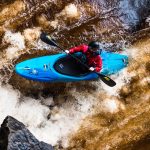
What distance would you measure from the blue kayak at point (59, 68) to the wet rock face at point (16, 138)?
4.68 feet

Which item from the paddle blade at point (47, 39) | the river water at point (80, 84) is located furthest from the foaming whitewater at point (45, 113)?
the paddle blade at point (47, 39)

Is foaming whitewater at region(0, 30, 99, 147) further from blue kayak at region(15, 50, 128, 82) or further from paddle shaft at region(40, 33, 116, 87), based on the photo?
paddle shaft at region(40, 33, 116, 87)

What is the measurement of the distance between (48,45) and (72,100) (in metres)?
1.48

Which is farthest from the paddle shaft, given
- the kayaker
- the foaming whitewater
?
the foaming whitewater

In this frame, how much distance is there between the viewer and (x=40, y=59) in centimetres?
907

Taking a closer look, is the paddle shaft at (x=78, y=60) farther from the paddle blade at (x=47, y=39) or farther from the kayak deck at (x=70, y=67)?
the kayak deck at (x=70, y=67)

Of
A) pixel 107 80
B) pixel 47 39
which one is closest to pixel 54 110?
pixel 107 80

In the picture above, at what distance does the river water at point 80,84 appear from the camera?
8984 millimetres

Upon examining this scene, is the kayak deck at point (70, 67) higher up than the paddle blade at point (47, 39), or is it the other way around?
the paddle blade at point (47, 39)

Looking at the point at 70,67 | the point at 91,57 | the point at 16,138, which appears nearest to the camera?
the point at 16,138

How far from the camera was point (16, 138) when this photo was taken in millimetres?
7449

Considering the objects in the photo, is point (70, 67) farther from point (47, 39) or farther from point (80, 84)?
point (47, 39)

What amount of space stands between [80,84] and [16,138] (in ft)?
8.34

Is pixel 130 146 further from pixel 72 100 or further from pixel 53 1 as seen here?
pixel 53 1
